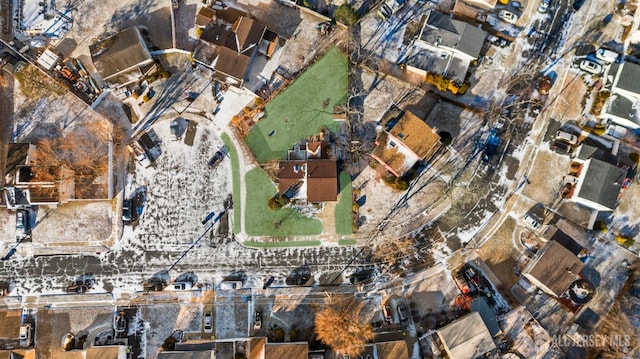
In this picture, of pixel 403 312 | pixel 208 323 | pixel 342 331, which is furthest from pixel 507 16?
pixel 208 323

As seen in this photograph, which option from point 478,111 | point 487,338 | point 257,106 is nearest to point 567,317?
point 487,338

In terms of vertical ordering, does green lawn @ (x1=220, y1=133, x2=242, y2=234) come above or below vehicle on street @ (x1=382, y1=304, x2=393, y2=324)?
above

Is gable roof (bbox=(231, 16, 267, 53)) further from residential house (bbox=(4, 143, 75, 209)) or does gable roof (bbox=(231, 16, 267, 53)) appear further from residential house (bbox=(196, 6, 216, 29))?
residential house (bbox=(4, 143, 75, 209))

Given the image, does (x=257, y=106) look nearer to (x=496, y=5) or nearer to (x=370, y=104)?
(x=370, y=104)

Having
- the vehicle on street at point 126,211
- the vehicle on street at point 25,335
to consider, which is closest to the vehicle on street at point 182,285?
the vehicle on street at point 126,211

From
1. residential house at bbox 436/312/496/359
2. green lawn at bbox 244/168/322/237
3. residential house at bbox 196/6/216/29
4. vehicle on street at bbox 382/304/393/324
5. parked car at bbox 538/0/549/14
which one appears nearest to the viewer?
residential house at bbox 436/312/496/359

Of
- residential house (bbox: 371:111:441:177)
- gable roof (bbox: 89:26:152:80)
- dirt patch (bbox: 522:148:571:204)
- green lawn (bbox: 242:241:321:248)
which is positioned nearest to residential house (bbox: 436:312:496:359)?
dirt patch (bbox: 522:148:571:204)

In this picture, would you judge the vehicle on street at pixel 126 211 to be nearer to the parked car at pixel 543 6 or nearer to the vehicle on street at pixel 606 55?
the parked car at pixel 543 6

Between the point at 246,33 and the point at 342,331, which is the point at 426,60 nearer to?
the point at 246,33
